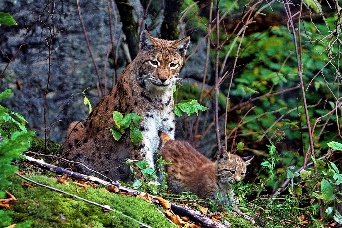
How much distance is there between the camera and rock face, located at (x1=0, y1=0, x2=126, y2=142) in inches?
368

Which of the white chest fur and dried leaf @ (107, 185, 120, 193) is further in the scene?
the white chest fur

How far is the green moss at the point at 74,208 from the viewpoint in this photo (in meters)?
3.80

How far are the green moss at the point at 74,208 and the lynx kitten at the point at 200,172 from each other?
2178mm

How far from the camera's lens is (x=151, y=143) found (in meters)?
7.26

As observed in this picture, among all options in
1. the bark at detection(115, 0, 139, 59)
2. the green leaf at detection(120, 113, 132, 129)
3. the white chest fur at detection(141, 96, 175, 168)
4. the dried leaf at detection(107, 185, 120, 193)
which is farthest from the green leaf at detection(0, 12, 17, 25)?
the bark at detection(115, 0, 139, 59)

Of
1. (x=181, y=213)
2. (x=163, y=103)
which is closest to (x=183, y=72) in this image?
(x=163, y=103)

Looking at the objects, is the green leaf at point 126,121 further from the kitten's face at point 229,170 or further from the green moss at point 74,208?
the green moss at point 74,208

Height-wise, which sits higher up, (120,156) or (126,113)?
(126,113)

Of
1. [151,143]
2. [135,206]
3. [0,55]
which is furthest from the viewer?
[0,55]

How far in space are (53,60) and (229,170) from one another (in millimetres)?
3760

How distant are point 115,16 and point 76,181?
4.83 metres

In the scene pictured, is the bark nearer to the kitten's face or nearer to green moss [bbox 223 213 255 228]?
the kitten's face

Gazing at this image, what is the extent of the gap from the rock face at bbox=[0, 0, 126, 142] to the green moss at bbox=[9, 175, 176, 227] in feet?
16.4

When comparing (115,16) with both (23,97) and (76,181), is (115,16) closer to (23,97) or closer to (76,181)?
(23,97)
